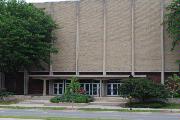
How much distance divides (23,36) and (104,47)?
37.7 ft

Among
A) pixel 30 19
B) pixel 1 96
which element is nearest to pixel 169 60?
pixel 30 19

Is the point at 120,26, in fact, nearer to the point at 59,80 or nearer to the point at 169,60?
the point at 169,60

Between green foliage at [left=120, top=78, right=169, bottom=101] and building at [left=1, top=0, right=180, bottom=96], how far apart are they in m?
9.36

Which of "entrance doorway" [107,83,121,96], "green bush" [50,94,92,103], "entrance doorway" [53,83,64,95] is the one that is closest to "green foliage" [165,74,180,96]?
"entrance doorway" [107,83,121,96]

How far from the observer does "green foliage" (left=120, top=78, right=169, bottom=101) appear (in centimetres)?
3722

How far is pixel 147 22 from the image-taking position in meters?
48.0

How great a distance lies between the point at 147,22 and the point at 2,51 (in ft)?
64.0

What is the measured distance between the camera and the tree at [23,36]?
44.4 meters

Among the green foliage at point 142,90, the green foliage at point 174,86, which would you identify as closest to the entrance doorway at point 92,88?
the green foliage at point 174,86

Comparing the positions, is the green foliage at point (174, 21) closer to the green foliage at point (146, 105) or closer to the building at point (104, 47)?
the building at point (104, 47)

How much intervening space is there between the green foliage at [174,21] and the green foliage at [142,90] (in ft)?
28.3

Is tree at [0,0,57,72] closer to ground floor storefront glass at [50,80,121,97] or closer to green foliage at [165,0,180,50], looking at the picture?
ground floor storefront glass at [50,80,121,97]

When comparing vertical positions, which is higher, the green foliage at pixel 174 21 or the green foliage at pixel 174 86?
the green foliage at pixel 174 21

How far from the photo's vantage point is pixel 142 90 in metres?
37.2
